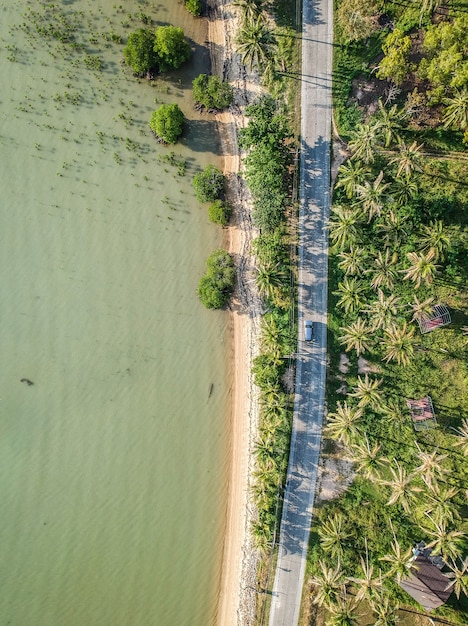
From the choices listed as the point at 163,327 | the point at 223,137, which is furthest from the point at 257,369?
the point at 223,137

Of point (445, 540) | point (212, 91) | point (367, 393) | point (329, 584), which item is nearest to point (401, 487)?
point (445, 540)

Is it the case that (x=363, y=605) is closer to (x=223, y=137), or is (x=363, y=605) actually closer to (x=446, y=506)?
(x=446, y=506)

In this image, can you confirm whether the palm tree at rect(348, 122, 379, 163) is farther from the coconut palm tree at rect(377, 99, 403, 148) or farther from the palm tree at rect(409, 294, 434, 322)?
the palm tree at rect(409, 294, 434, 322)

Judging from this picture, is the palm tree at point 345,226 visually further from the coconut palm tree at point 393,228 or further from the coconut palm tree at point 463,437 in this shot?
the coconut palm tree at point 463,437

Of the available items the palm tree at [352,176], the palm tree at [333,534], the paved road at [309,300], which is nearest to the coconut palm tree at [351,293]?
the paved road at [309,300]

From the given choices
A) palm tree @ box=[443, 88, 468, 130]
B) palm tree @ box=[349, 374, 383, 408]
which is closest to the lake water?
palm tree @ box=[349, 374, 383, 408]

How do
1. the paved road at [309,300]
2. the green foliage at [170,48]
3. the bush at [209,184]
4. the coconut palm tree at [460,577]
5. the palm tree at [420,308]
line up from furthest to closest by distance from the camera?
the bush at [209,184] → the paved road at [309,300] → the green foliage at [170,48] → the palm tree at [420,308] → the coconut palm tree at [460,577]
